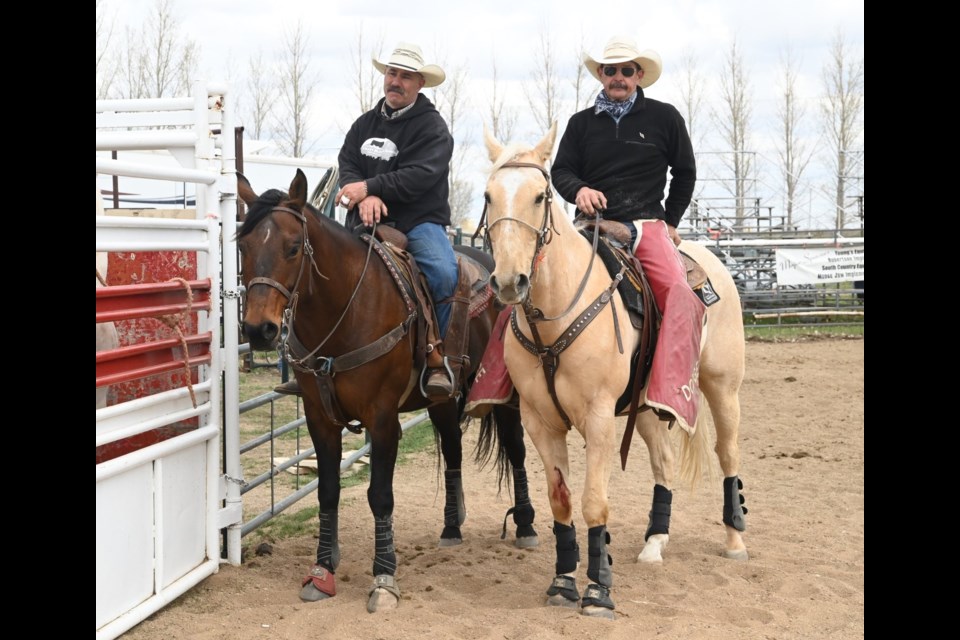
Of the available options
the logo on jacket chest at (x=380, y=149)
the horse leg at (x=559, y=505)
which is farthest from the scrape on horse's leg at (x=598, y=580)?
the logo on jacket chest at (x=380, y=149)

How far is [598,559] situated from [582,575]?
62 cm

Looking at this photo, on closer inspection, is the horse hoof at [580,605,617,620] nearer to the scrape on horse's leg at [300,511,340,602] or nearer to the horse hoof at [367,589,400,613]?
the horse hoof at [367,589,400,613]

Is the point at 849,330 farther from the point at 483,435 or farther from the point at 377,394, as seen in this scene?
the point at 377,394


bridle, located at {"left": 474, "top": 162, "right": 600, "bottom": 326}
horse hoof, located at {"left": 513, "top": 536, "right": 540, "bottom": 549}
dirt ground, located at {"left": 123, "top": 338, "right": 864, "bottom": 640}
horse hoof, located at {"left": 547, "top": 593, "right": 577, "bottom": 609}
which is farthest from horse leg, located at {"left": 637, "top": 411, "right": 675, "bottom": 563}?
bridle, located at {"left": 474, "top": 162, "right": 600, "bottom": 326}

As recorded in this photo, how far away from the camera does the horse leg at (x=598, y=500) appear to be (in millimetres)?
4387

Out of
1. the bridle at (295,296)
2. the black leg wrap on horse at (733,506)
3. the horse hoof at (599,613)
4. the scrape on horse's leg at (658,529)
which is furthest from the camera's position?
the black leg wrap on horse at (733,506)

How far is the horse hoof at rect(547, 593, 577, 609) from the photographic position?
14.8 ft

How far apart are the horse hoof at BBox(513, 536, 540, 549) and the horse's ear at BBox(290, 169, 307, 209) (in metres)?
2.48

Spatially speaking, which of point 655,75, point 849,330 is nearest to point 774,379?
point 849,330

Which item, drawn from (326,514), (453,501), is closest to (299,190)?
(326,514)

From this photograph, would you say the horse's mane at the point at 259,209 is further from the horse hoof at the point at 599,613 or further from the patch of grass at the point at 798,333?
the patch of grass at the point at 798,333

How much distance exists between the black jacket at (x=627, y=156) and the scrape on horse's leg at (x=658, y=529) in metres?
1.59

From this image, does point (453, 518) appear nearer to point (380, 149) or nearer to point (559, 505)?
point (559, 505)

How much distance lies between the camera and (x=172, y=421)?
4484 millimetres
